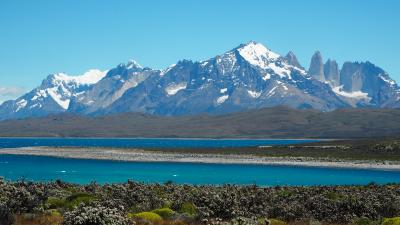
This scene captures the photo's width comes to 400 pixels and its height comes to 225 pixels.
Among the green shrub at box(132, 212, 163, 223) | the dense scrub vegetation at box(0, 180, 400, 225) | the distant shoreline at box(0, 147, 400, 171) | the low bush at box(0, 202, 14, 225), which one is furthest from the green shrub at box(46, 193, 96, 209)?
the distant shoreline at box(0, 147, 400, 171)

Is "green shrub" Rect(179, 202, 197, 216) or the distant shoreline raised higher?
the distant shoreline

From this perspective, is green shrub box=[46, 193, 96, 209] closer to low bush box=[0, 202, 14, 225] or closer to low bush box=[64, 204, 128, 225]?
low bush box=[0, 202, 14, 225]

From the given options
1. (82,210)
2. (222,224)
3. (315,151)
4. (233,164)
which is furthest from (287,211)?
(315,151)

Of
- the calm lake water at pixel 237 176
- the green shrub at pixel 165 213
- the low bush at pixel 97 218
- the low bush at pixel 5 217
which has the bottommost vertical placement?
the calm lake water at pixel 237 176

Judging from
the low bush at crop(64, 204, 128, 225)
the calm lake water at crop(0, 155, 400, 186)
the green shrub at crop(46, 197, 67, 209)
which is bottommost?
the calm lake water at crop(0, 155, 400, 186)

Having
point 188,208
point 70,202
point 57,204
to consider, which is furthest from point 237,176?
point 188,208

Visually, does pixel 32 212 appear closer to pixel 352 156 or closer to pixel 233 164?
pixel 233 164

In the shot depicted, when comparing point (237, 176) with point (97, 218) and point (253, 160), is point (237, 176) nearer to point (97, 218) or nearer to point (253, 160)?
point (253, 160)

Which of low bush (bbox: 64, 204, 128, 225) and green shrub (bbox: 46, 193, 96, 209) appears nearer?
low bush (bbox: 64, 204, 128, 225)

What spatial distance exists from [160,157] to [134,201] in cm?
12463

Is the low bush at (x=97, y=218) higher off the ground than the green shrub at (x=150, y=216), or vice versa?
the low bush at (x=97, y=218)

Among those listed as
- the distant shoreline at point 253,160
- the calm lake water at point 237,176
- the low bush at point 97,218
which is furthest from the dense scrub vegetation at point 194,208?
the distant shoreline at point 253,160

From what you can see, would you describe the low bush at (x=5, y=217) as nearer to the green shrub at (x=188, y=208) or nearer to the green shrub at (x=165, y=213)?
the green shrub at (x=165, y=213)

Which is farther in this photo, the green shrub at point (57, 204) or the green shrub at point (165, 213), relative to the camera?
the green shrub at point (57, 204)
